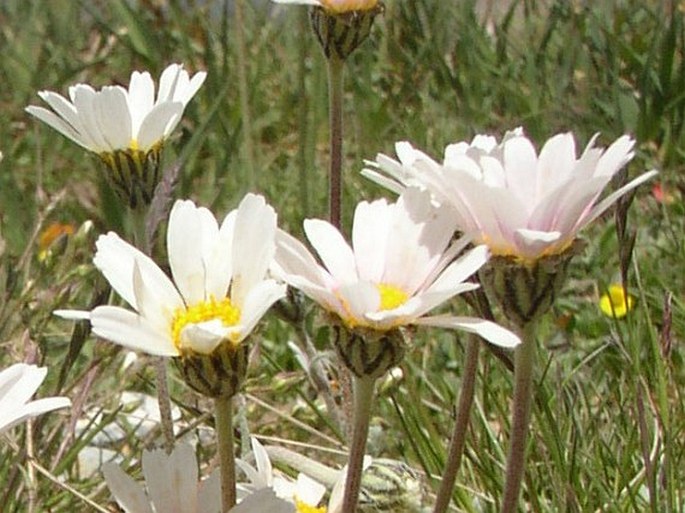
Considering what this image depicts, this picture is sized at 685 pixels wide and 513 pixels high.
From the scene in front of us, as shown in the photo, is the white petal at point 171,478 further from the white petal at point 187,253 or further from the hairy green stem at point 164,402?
the hairy green stem at point 164,402

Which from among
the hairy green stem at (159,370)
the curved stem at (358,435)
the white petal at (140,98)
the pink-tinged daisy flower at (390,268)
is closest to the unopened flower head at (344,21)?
the white petal at (140,98)

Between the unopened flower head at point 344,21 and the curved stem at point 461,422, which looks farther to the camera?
the unopened flower head at point 344,21

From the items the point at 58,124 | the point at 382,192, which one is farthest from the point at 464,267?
the point at 382,192

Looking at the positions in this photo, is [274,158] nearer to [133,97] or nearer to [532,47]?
[532,47]

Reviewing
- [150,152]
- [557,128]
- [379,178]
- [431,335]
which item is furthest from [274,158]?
[379,178]

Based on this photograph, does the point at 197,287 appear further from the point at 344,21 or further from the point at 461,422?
the point at 344,21

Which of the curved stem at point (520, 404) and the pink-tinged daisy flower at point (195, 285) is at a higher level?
the pink-tinged daisy flower at point (195, 285)

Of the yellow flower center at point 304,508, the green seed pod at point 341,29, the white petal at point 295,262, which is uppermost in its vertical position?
the green seed pod at point 341,29
